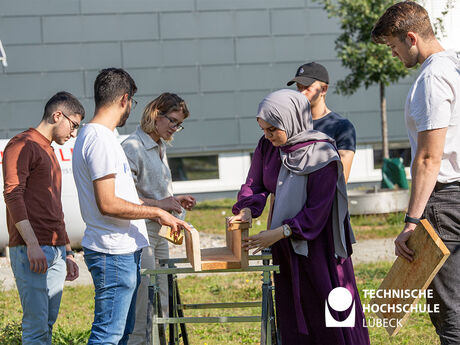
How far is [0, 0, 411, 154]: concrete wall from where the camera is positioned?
1422 cm

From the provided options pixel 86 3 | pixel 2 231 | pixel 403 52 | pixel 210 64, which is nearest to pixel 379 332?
pixel 403 52

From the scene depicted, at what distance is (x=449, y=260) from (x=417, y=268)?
20cm

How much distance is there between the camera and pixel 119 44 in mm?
14484

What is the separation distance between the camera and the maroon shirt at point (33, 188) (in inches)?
155

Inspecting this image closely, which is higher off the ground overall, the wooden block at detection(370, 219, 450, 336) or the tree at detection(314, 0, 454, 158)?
the tree at detection(314, 0, 454, 158)

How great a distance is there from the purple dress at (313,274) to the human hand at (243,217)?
0.07 meters

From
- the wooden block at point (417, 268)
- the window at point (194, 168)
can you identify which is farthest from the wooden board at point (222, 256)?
the window at point (194, 168)

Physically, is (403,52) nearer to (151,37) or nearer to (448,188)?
(448,188)

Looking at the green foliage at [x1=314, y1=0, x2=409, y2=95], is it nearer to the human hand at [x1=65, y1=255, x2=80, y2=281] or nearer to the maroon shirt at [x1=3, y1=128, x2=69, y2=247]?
the human hand at [x1=65, y1=255, x2=80, y2=281]

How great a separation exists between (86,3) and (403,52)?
38.9 feet

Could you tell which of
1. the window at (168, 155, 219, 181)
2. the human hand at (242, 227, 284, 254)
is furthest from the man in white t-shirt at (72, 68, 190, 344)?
the window at (168, 155, 219, 181)

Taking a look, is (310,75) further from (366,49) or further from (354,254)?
(366,49)

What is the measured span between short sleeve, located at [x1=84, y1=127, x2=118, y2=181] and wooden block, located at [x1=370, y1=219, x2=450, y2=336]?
1.53 metres

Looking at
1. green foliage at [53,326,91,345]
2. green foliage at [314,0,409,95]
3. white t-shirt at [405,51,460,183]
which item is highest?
green foliage at [314,0,409,95]
